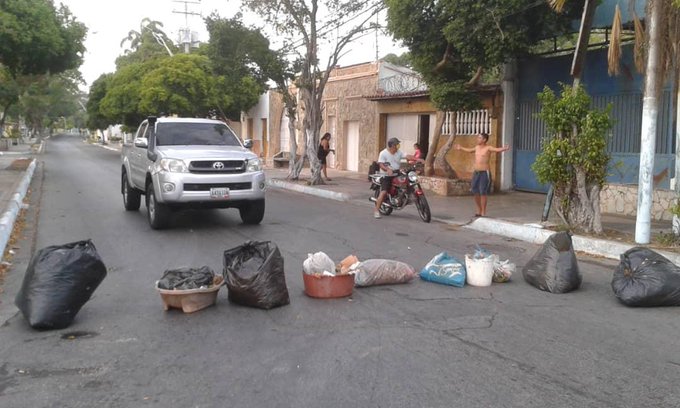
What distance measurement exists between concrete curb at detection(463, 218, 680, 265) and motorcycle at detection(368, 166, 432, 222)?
0.96 m

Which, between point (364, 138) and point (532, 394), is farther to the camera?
point (364, 138)

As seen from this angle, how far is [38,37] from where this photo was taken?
19.8 meters

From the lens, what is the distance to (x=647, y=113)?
9.88 meters

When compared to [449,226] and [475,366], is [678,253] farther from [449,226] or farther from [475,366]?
[475,366]

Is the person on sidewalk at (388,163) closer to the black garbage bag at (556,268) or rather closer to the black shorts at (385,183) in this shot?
the black shorts at (385,183)

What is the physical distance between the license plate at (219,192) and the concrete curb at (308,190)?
7.09 meters

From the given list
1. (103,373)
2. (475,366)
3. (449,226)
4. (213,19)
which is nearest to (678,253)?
(449,226)

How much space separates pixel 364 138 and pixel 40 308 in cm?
2074

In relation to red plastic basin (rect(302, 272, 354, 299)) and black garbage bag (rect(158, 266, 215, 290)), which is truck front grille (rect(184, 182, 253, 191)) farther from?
red plastic basin (rect(302, 272, 354, 299))

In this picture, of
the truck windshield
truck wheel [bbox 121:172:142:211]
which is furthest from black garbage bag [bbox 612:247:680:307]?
truck wheel [bbox 121:172:142:211]

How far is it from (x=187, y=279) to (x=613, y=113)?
11945 millimetres

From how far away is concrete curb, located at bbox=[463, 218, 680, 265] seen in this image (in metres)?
9.45

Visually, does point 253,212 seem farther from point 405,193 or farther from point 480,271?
point 480,271

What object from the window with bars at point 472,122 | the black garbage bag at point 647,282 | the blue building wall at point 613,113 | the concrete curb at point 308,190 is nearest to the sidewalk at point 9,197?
the black garbage bag at point 647,282
